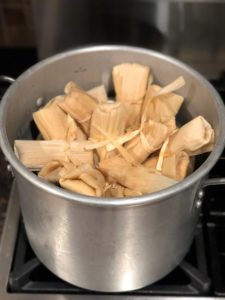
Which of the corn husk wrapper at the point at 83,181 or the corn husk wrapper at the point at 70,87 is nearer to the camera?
the corn husk wrapper at the point at 83,181

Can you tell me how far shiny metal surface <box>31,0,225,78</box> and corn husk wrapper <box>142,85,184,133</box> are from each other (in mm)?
203

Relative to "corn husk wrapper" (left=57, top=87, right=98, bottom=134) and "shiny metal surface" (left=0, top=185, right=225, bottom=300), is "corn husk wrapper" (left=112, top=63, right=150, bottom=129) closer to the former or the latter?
"corn husk wrapper" (left=57, top=87, right=98, bottom=134)

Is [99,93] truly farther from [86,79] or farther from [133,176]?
[133,176]

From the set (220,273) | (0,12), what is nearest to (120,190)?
(220,273)

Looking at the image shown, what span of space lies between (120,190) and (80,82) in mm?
183

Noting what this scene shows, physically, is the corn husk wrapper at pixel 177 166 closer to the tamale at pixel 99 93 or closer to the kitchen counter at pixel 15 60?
the tamale at pixel 99 93

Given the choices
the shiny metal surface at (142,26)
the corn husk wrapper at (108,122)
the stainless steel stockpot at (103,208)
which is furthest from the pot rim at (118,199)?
the shiny metal surface at (142,26)

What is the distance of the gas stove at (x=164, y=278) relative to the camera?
64cm

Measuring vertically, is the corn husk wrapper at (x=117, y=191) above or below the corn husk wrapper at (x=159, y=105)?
below

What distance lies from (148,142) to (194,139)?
0.17 ft

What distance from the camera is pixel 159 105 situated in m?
0.67

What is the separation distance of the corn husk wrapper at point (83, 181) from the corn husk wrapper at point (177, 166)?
7 centimetres

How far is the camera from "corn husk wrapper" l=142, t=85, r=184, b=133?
26.2 inches

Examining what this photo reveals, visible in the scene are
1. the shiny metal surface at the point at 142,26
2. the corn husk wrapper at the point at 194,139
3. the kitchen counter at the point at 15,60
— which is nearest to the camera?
the corn husk wrapper at the point at 194,139
